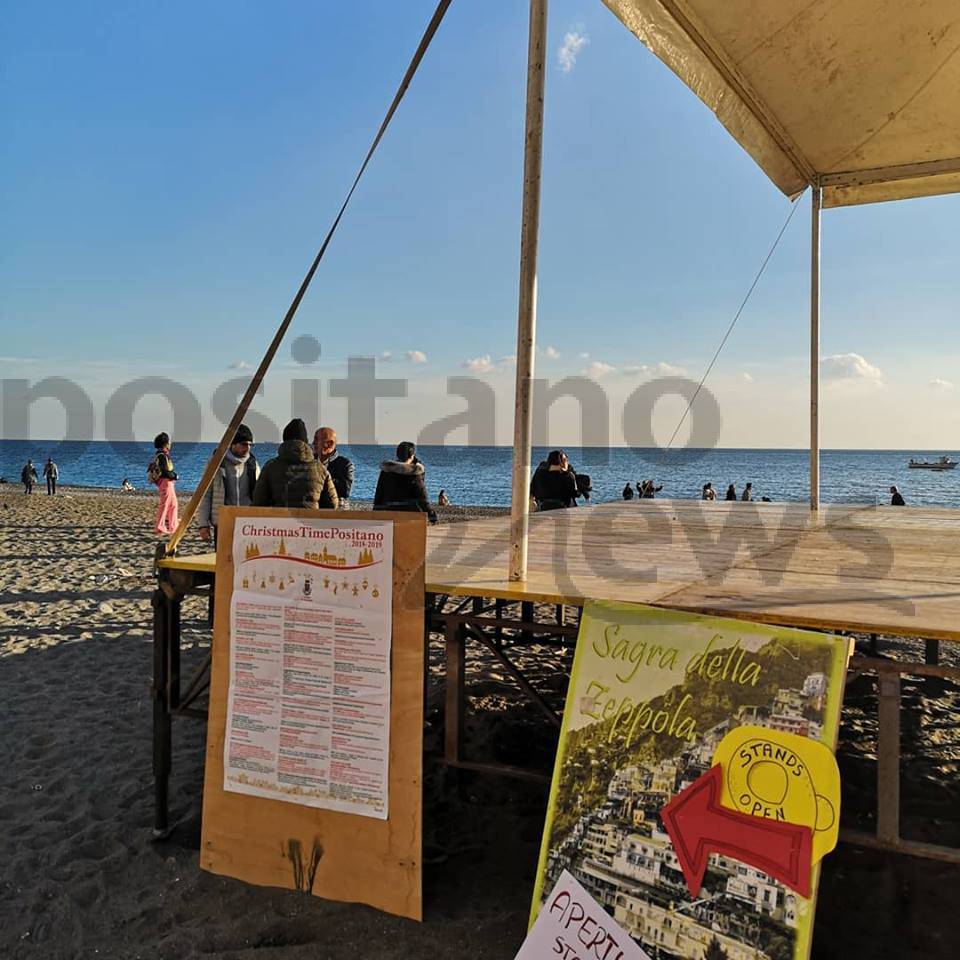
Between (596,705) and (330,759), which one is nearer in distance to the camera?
(596,705)

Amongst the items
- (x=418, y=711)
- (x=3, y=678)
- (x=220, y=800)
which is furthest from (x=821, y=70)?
(x=3, y=678)

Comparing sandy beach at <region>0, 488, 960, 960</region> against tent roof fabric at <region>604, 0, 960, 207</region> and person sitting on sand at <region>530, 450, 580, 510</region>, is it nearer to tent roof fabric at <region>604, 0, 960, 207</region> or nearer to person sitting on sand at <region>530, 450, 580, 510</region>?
person sitting on sand at <region>530, 450, 580, 510</region>

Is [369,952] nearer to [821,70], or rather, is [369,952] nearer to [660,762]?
[660,762]

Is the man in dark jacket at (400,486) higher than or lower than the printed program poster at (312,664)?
higher

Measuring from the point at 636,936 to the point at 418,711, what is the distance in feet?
3.47

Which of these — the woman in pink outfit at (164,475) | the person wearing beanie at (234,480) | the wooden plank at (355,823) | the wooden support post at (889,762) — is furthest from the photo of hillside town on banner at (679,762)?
the woman in pink outfit at (164,475)

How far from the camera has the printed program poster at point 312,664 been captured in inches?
113

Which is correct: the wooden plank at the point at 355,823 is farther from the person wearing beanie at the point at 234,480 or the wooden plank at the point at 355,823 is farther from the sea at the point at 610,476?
the sea at the point at 610,476

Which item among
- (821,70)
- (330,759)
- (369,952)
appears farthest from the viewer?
(821,70)

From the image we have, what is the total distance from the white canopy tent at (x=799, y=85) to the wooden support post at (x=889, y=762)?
1337 millimetres

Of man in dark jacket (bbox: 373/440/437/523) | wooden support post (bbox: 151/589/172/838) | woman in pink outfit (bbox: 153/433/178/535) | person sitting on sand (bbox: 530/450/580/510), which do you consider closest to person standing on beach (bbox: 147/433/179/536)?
woman in pink outfit (bbox: 153/433/178/535)

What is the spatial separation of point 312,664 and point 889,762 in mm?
2065

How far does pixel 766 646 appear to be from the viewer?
2260 mm

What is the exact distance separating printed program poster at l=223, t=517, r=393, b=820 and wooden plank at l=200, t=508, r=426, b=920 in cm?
4
